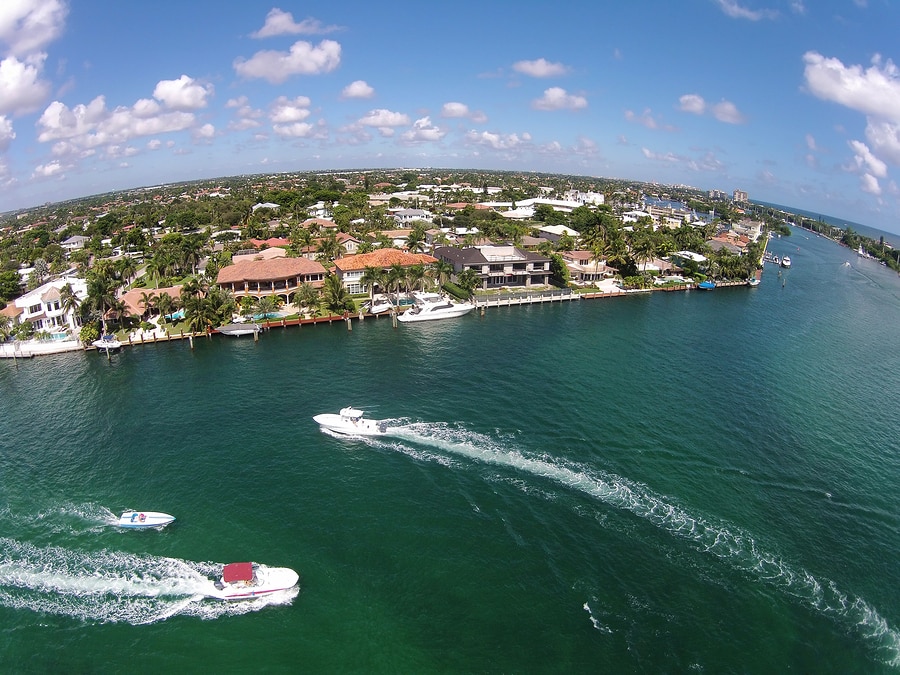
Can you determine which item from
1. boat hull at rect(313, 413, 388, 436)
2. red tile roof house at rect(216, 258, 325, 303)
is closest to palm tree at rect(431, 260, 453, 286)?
red tile roof house at rect(216, 258, 325, 303)

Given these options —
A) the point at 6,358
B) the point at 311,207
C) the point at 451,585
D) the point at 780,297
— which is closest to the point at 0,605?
the point at 451,585

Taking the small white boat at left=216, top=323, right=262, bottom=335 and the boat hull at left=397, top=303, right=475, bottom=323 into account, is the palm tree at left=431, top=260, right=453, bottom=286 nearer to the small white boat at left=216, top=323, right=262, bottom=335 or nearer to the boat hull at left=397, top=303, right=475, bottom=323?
the boat hull at left=397, top=303, right=475, bottom=323

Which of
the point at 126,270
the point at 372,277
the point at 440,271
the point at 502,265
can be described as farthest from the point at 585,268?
the point at 126,270

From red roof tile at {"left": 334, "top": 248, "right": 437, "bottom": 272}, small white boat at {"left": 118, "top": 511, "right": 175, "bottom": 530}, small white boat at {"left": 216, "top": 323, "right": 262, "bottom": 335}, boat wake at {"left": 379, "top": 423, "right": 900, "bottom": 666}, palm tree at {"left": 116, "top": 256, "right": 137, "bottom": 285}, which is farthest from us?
palm tree at {"left": 116, "top": 256, "right": 137, "bottom": 285}

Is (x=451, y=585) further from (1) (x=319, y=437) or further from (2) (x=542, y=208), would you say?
(2) (x=542, y=208)

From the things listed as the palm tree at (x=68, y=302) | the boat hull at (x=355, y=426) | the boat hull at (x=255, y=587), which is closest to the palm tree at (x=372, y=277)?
the boat hull at (x=355, y=426)
